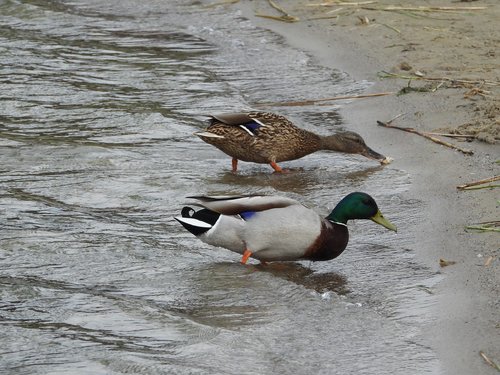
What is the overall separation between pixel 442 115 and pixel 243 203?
3.44 m

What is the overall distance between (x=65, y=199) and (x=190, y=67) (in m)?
4.25

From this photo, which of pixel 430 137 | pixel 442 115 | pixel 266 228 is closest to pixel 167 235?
pixel 266 228

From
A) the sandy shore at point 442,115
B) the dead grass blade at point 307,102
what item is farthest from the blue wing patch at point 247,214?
the dead grass blade at point 307,102

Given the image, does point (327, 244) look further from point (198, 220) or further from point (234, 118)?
point (234, 118)

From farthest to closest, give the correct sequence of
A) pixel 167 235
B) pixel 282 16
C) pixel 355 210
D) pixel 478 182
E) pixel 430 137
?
pixel 282 16 < pixel 430 137 < pixel 478 182 < pixel 167 235 < pixel 355 210

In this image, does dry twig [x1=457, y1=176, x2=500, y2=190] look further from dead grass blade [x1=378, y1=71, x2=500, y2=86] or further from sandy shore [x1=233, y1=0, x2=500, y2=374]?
dead grass blade [x1=378, y1=71, x2=500, y2=86]

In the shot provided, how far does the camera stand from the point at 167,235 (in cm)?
713

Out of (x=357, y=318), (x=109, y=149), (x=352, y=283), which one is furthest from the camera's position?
(x=109, y=149)

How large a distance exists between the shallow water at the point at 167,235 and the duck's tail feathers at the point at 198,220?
209 millimetres

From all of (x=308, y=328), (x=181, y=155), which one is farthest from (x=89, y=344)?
(x=181, y=155)

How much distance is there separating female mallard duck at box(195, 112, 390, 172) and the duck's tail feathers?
6.72 feet

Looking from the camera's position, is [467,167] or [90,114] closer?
[467,167]

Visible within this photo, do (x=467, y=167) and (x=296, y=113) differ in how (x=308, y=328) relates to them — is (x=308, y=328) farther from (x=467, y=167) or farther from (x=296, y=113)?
(x=296, y=113)

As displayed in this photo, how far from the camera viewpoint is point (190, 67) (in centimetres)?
1183
